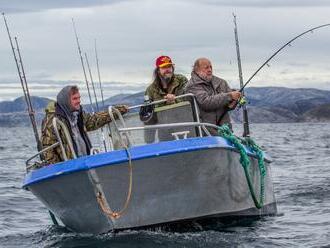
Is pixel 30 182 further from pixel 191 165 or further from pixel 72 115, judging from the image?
pixel 191 165

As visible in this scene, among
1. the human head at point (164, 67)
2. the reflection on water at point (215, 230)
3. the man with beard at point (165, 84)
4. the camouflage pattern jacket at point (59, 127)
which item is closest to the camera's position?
the reflection on water at point (215, 230)

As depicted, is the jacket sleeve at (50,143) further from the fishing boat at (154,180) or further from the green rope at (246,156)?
the green rope at (246,156)

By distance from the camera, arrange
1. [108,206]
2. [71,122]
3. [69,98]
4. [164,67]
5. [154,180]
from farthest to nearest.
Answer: [164,67] → [71,122] → [69,98] → [108,206] → [154,180]

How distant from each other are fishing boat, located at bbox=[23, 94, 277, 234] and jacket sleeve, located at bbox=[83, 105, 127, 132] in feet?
0.49

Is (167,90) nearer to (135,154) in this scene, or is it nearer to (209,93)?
(209,93)

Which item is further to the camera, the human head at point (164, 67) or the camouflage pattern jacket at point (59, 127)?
the human head at point (164, 67)

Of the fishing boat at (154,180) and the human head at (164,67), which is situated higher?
the human head at (164,67)

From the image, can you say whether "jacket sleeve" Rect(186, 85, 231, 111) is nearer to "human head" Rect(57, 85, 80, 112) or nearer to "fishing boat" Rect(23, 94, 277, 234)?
"fishing boat" Rect(23, 94, 277, 234)

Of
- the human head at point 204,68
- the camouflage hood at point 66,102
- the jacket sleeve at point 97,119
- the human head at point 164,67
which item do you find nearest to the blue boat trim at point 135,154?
the camouflage hood at point 66,102

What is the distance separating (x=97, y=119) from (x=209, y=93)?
1.78m

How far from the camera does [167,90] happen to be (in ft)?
40.2

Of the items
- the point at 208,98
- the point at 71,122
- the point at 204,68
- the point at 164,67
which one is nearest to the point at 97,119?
the point at 71,122

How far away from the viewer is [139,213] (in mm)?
11266

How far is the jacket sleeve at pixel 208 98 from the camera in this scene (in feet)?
39.7
